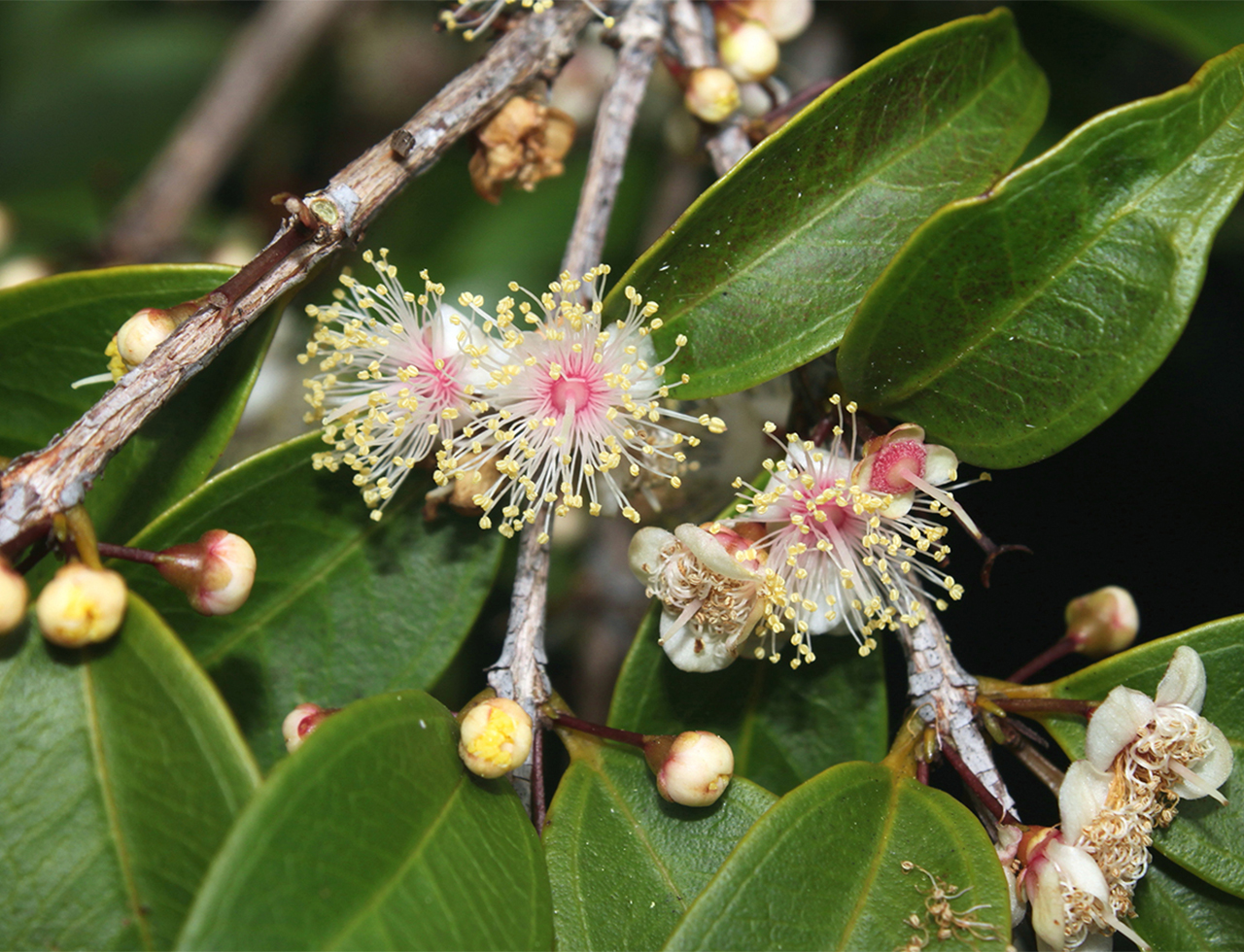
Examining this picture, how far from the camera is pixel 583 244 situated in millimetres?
1572

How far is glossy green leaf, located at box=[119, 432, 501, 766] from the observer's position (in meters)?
1.42

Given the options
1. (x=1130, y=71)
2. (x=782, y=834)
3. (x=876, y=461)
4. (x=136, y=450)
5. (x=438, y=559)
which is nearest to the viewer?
(x=782, y=834)

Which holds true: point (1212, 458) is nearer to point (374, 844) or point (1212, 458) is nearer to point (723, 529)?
point (723, 529)

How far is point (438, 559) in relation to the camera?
1544 mm

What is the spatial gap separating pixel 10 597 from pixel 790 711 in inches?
41.7

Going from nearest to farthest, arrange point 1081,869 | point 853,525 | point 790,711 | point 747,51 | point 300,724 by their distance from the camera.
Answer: point 1081,869, point 300,724, point 853,525, point 790,711, point 747,51

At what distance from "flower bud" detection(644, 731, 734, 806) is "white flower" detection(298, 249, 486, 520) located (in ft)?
1.69

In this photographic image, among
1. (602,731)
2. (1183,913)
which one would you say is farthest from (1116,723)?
(602,731)

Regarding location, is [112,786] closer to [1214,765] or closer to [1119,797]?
[1119,797]

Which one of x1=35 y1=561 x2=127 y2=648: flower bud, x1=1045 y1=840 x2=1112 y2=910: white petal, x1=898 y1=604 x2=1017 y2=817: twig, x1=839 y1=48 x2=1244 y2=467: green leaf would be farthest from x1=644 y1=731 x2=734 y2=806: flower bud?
x1=35 y1=561 x2=127 y2=648: flower bud

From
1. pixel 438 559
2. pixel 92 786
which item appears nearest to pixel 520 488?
pixel 438 559

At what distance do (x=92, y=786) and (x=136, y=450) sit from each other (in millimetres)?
533

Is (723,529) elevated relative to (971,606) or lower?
elevated

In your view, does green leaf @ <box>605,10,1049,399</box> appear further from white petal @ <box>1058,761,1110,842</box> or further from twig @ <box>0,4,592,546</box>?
white petal @ <box>1058,761,1110,842</box>
